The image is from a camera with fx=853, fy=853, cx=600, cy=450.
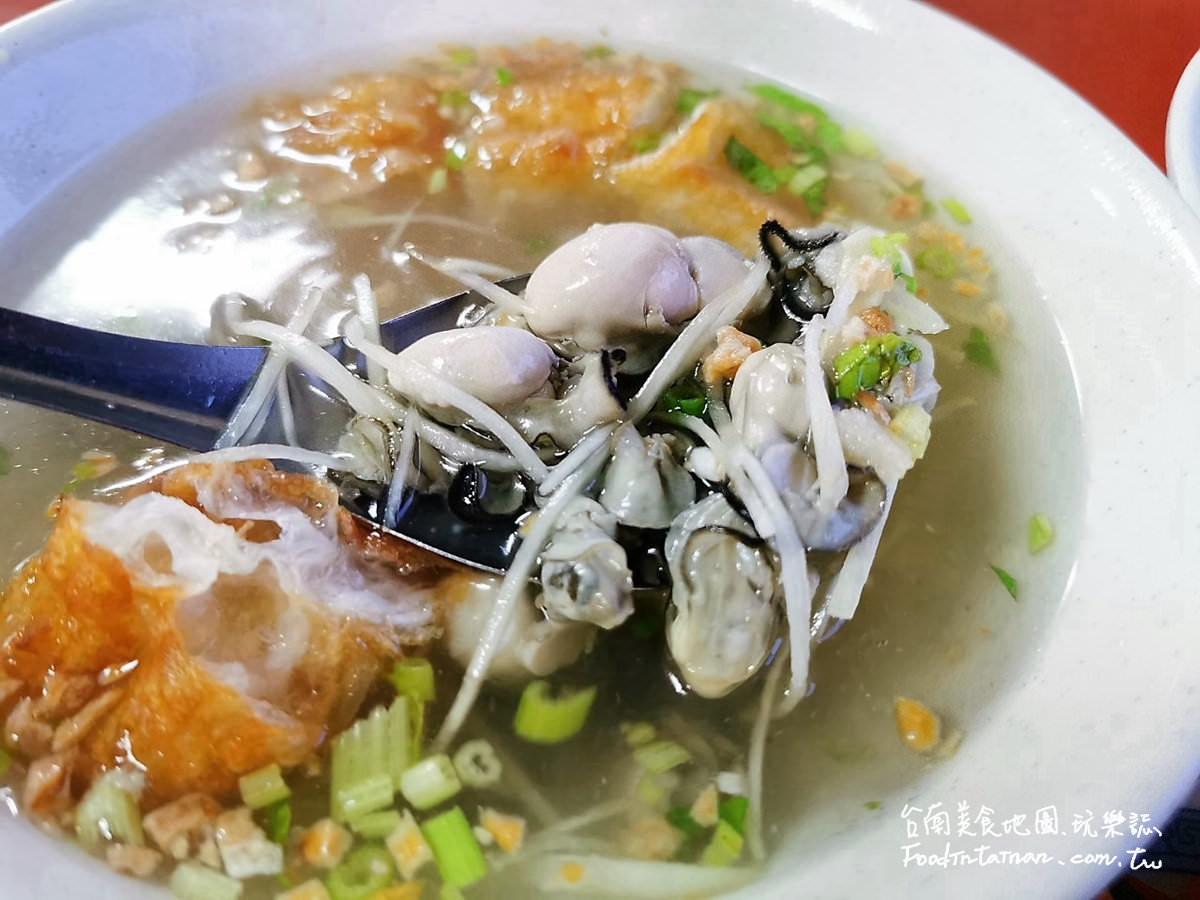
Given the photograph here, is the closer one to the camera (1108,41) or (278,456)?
(278,456)

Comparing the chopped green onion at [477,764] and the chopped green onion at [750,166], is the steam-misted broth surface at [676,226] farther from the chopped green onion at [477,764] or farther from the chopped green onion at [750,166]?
the chopped green onion at [750,166]

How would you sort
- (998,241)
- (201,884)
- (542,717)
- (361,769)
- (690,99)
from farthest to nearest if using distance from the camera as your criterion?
(690,99) < (998,241) < (542,717) < (361,769) < (201,884)

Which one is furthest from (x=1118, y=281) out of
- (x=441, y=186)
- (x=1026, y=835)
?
(x=441, y=186)

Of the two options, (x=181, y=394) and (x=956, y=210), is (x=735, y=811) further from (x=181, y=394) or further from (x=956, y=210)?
(x=956, y=210)

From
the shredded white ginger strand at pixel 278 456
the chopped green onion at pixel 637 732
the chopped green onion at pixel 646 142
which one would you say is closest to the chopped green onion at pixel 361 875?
the chopped green onion at pixel 637 732

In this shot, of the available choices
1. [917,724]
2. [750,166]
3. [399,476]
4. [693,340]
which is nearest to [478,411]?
[399,476]

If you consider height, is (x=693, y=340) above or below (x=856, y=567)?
above

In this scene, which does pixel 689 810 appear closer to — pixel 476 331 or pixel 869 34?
pixel 476 331
